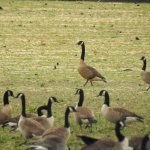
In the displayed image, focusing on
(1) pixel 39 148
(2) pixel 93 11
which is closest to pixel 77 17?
(2) pixel 93 11

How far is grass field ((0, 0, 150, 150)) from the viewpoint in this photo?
16.2 meters

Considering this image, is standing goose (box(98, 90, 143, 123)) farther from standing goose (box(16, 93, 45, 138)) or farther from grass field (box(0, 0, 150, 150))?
standing goose (box(16, 93, 45, 138))

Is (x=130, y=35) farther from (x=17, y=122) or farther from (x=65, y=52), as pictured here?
(x=17, y=122)

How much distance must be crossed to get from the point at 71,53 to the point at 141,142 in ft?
49.2

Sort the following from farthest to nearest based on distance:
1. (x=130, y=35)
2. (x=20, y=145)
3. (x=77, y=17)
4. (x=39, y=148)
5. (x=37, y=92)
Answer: (x=77, y=17)
(x=130, y=35)
(x=37, y=92)
(x=20, y=145)
(x=39, y=148)

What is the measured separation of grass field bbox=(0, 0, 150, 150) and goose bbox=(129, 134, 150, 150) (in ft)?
4.44

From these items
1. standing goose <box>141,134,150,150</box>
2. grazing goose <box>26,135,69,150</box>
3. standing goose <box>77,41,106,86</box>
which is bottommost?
grazing goose <box>26,135,69,150</box>

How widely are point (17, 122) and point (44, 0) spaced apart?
2967cm

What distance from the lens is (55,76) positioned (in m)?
20.2

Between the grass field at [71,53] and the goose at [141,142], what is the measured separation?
1352mm

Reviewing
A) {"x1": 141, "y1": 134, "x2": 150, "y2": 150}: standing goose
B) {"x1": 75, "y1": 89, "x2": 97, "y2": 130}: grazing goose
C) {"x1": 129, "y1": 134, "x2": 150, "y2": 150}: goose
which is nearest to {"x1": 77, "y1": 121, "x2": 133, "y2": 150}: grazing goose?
{"x1": 129, "y1": 134, "x2": 150, "y2": 150}: goose

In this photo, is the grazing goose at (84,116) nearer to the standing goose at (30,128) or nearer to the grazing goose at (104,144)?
the standing goose at (30,128)

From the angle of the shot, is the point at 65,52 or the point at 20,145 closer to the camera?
the point at 20,145

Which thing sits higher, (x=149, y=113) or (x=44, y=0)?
(x=44, y=0)
